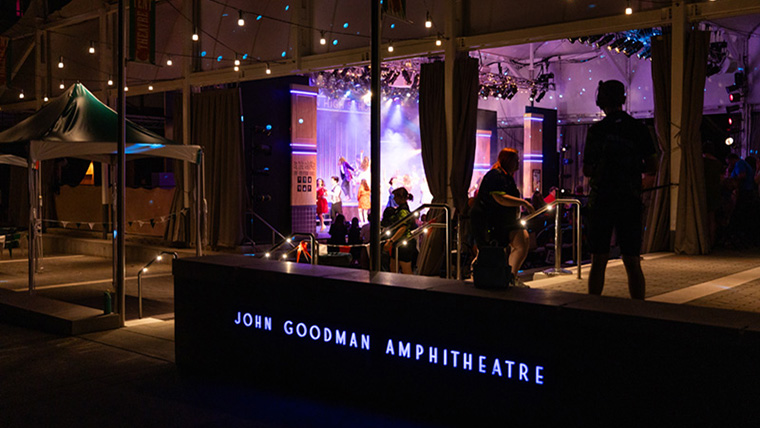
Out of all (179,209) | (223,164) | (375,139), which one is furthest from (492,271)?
(179,209)

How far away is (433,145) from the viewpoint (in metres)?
12.1

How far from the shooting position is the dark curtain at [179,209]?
1662cm

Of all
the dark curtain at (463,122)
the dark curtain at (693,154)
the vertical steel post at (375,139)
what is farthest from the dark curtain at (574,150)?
the vertical steel post at (375,139)

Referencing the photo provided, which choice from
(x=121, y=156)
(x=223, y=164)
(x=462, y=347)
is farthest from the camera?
(x=223, y=164)

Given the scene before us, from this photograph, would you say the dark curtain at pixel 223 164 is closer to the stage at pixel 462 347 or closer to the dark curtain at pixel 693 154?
the dark curtain at pixel 693 154

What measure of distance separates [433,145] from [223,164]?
590 cm

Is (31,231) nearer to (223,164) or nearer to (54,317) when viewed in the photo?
(54,317)

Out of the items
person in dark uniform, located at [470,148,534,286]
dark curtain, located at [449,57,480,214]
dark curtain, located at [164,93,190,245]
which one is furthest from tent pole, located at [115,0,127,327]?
dark curtain, located at [164,93,190,245]

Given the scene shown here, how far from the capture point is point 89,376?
5.47 metres

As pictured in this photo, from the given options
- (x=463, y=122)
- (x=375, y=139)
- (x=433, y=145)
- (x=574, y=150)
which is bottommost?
(x=375, y=139)

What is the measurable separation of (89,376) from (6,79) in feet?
52.4

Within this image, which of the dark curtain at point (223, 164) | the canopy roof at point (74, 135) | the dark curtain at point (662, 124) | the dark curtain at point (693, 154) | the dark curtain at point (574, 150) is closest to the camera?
the canopy roof at point (74, 135)

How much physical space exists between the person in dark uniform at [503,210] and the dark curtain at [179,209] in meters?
10.6

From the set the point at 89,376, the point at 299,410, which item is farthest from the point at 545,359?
the point at 89,376
